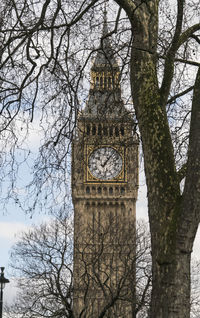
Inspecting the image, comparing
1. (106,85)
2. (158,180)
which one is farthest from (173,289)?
(106,85)

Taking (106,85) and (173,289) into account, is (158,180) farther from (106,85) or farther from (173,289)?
(106,85)

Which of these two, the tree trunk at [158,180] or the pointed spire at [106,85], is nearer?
the tree trunk at [158,180]

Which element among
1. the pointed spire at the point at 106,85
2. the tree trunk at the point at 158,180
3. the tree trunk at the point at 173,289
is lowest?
the tree trunk at the point at 173,289

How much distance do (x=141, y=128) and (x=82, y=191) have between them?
4729cm

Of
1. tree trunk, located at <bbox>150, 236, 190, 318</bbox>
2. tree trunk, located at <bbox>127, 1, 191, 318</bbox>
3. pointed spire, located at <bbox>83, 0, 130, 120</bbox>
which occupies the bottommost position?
tree trunk, located at <bbox>150, 236, 190, 318</bbox>

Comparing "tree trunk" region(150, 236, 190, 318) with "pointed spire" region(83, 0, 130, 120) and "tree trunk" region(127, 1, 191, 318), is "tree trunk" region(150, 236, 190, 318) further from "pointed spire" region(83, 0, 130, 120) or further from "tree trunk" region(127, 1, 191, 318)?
"pointed spire" region(83, 0, 130, 120)

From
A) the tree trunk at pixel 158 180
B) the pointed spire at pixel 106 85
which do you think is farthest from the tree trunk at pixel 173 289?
the pointed spire at pixel 106 85

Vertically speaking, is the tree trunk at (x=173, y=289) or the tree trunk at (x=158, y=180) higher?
the tree trunk at (x=158, y=180)

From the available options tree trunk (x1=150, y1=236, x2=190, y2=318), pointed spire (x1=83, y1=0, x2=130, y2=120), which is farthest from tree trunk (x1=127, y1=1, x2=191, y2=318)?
pointed spire (x1=83, y1=0, x2=130, y2=120)

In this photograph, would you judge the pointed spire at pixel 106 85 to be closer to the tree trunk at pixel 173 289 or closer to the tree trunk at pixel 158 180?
the tree trunk at pixel 158 180

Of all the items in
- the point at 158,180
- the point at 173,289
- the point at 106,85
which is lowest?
the point at 173,289

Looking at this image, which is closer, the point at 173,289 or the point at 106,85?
the point at 173,289

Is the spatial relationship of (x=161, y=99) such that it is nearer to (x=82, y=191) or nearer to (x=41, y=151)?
(x=41, y=151)

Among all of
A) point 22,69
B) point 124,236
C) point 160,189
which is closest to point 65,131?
point 22,69
